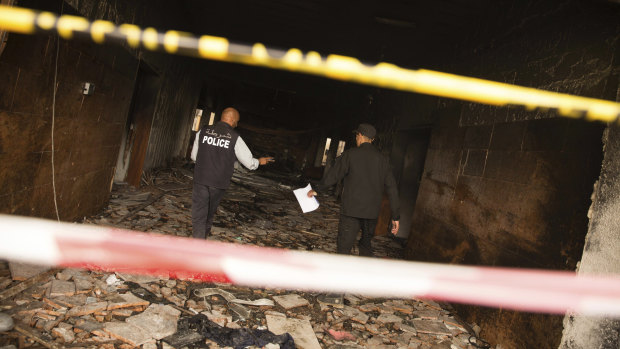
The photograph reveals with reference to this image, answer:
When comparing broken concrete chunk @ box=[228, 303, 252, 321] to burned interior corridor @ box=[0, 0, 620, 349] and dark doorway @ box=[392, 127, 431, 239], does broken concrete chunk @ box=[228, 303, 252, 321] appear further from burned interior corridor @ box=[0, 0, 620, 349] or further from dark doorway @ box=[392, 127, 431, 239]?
dark doorway @ box=[392, 127, 431, 239]

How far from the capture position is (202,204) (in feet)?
13.0

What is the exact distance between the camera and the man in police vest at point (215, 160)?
3.85 meters

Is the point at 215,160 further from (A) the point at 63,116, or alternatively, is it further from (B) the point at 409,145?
(B) the point at 409,145

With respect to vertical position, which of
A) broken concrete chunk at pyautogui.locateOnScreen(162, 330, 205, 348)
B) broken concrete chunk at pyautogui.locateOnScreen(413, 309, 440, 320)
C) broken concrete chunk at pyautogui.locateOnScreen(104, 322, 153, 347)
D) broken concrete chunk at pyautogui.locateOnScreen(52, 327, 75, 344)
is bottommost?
broken concrete chunk at pyautogui.locateOnScreen(52, 327, 75, 344)

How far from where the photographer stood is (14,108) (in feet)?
8.79

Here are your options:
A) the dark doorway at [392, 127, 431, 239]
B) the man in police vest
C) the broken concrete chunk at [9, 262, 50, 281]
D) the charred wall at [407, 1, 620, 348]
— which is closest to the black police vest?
the man in police vest

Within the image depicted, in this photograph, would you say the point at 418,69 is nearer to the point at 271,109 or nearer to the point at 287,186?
the point at 287,186

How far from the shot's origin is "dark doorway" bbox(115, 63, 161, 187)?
7.05 metres

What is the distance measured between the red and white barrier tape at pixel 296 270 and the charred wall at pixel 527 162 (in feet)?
0.51

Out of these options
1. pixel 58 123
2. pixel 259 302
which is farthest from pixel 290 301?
pixel 58 123

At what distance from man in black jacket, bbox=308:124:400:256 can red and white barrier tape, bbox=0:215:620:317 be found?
1.89ft

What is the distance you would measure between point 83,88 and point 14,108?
114cm

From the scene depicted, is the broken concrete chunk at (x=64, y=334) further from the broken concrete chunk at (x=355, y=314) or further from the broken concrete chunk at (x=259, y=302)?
the broken concrete chunk at (x=355, y=314)

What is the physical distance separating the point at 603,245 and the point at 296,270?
350cm
